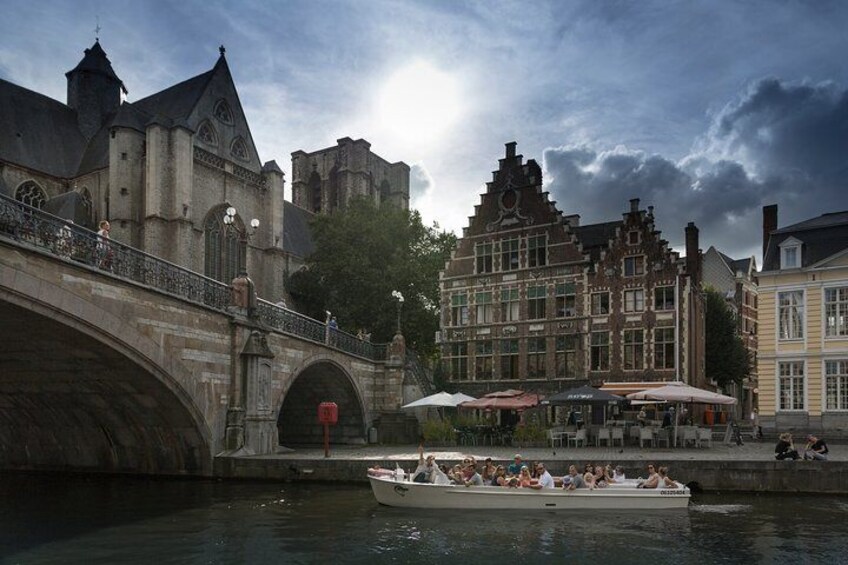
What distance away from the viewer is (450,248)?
47.6m

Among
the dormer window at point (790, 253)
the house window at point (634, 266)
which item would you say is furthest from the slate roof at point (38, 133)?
the dormer window at point (790, 253)

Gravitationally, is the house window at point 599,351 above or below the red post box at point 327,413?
above

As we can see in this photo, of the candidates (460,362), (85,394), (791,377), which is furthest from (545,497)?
(460,362)

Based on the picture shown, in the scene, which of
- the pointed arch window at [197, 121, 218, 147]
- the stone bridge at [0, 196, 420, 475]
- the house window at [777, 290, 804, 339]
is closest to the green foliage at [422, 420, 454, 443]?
the stone bridge at [0, 196, 420, 475]

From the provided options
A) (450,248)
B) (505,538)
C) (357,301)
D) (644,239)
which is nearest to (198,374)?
(505,538)

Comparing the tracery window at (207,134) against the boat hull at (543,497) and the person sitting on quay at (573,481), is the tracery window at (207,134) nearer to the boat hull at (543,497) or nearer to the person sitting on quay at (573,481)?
the boat hull at (543,497)

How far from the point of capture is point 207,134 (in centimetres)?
4316

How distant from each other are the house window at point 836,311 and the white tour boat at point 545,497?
1737 centimetres

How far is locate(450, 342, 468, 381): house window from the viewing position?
138 feet

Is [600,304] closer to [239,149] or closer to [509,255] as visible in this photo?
[509,255]

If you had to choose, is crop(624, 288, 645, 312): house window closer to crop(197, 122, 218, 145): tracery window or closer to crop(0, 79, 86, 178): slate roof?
crop(197, 122, 218, 145): tracery window

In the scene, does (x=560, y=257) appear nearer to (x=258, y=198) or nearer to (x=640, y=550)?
(x=258, y=198)

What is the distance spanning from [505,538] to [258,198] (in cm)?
3396

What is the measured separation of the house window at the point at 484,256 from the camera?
41750 mm
